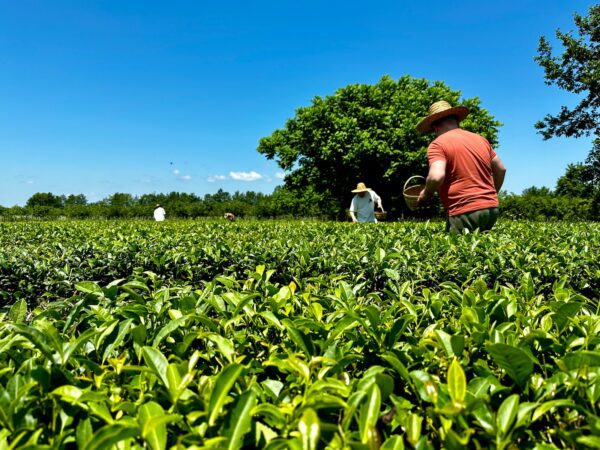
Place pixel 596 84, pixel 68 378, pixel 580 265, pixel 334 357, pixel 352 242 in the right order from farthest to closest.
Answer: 1. pixel 596 84
2. pixel 352 242
3. pixel 580 265
4. pixel 334 357
5. pixel 68 378

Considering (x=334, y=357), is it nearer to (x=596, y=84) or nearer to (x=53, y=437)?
(x=53, y=437)

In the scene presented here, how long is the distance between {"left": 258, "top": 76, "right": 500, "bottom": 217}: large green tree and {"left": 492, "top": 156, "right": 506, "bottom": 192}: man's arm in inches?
870

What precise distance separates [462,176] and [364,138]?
76.8ft

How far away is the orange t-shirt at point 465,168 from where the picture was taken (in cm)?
500

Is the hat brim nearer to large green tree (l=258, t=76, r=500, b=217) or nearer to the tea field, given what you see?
the tea field

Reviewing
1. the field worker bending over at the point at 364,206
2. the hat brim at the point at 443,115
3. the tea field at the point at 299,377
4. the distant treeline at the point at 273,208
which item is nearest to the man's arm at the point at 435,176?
the hat brim at the point at 443,115

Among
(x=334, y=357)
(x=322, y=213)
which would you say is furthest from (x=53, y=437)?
(x=322, y=213)

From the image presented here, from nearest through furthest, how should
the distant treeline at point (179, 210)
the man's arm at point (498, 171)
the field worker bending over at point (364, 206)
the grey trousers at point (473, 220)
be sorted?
the grey trousers at point (473, 220)
the man's arm at point (498, 171)
the field worker bending over at point (364, 206)
the distant treeline at point (179, 210)

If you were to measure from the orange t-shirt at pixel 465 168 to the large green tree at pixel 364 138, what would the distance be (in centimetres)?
2260

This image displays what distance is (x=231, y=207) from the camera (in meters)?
60.8

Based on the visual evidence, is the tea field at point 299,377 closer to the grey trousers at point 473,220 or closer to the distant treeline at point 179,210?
the grey trousers at point 473,220

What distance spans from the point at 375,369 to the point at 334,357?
0.15 metres

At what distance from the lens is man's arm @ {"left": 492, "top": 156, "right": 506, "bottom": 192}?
17.8 ft

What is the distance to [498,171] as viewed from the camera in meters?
5.54
